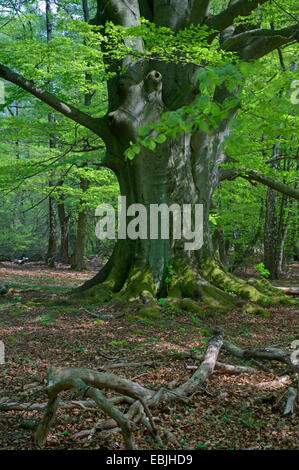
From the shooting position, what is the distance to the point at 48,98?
7297mm

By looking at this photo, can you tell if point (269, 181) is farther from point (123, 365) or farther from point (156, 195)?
point (123, 365)

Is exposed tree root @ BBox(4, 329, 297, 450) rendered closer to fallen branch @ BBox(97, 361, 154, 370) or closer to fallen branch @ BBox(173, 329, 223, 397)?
fallen branch @ BBox(173, 329, 223, 397)

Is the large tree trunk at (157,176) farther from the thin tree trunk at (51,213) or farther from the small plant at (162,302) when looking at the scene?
the thin tree trunk at (51,213)

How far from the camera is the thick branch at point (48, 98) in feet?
23.3

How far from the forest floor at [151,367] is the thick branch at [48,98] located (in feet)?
12.6

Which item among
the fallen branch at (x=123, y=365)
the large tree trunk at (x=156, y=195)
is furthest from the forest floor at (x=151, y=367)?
the large tree trunk at (x=156, y=195)

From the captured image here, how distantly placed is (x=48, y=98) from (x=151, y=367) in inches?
224

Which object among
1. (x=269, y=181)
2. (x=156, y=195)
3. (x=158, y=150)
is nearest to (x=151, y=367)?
(x=156, y=195)

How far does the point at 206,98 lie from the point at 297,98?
Result: 712 millimetres

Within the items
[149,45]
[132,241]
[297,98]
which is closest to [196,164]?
[132,241]

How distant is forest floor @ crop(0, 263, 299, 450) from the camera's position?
277 cm

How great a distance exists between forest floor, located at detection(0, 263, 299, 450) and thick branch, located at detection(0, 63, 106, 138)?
3.84 meters

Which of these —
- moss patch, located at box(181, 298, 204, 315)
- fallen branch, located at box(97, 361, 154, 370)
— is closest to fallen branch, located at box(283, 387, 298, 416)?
fallen branch, located at box(97, 361, 154, 370)

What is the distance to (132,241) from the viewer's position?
25.9 ft
